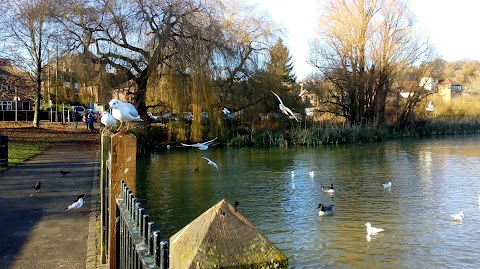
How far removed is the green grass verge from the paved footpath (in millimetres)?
1368

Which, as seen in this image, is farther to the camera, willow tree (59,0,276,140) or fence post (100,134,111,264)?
willow tree (59,0,276,140)

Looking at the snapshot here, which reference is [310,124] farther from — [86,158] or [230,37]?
[86,158]

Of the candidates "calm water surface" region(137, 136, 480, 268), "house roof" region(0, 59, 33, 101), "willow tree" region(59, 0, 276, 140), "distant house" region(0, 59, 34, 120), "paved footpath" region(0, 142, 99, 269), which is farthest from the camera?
"house roof" region(0, 59, 33, 101)

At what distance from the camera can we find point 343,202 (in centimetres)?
1234

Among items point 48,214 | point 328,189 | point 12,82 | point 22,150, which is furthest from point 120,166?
point 12,82

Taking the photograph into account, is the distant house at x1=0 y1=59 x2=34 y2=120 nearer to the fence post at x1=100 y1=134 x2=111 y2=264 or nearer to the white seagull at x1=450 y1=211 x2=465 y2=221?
the fence post at x1=100 y1=134 x2=111 y2=264

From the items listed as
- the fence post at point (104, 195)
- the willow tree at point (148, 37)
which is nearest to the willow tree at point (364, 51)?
the willow tree at point (148, 37)

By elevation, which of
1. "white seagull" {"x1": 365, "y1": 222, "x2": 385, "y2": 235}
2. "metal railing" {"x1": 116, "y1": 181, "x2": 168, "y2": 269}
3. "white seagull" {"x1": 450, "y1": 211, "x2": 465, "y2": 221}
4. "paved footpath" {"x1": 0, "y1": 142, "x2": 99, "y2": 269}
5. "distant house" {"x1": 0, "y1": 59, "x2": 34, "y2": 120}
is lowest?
"white seagull" {"x1": 365, "y1": 222, "x2": 385, "y2": 235}

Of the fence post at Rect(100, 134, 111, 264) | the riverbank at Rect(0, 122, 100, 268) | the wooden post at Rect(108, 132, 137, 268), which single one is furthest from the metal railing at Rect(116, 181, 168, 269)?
the riverbank at Rect(0, 122, 100, 268)

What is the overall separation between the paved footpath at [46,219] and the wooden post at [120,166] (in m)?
1.44

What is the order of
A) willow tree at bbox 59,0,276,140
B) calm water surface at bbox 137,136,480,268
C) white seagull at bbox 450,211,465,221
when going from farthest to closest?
1. willow tree at bbox 59,0,276,140
2. white seagull at bbox 450,211,465,221
3. calm water surface at bbox 137,136,480,268

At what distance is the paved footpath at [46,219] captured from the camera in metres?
6.20

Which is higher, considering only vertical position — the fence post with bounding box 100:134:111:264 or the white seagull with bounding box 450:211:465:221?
the fence post with bounding box 100:134:111:264

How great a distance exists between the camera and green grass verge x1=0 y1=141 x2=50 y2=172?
56.6 ft
